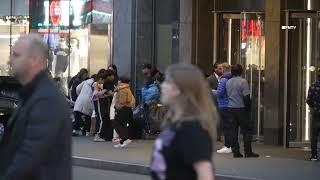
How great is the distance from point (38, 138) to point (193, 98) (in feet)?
2.94

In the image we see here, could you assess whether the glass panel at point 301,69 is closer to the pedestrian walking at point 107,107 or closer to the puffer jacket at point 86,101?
the pedestrian walking at point 107,107

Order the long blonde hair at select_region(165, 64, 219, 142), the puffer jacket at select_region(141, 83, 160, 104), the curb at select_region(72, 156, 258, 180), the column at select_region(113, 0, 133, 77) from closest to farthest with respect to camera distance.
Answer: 1. the long blonde hair at select_region(165, 64, 219, 142)
2. the curb at select_region(72, 156, 258, 180)
3. the puffer jacket at select_region(141, 83, 160, 104)
4. the column at select_region(113, 0, 133, 77)

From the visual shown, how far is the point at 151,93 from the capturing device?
17.9m

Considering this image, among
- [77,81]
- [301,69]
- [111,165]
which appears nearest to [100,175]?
[111,165]

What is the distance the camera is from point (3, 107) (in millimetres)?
17281

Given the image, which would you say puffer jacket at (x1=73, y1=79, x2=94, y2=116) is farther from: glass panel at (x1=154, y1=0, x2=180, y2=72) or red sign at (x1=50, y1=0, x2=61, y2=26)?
red sign at (x1=50, y1=0, x2=61, y2=26)

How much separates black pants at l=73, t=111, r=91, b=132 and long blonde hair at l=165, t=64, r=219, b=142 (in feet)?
51.5

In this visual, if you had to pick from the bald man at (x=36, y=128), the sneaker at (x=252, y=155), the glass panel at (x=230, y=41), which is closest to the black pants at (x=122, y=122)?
the sneaker at (x=252, y=155)

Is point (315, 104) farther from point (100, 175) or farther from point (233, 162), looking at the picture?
point (100, 175)

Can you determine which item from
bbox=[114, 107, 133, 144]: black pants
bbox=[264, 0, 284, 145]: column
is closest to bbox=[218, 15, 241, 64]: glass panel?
bbox=[264, 0, 284, 145]: column

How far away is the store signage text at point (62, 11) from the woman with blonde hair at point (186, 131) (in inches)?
762

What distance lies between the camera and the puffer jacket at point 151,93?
17922mm

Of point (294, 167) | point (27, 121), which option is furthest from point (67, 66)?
point (27, 121)

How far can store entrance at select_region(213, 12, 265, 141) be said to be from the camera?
18.5 meters
